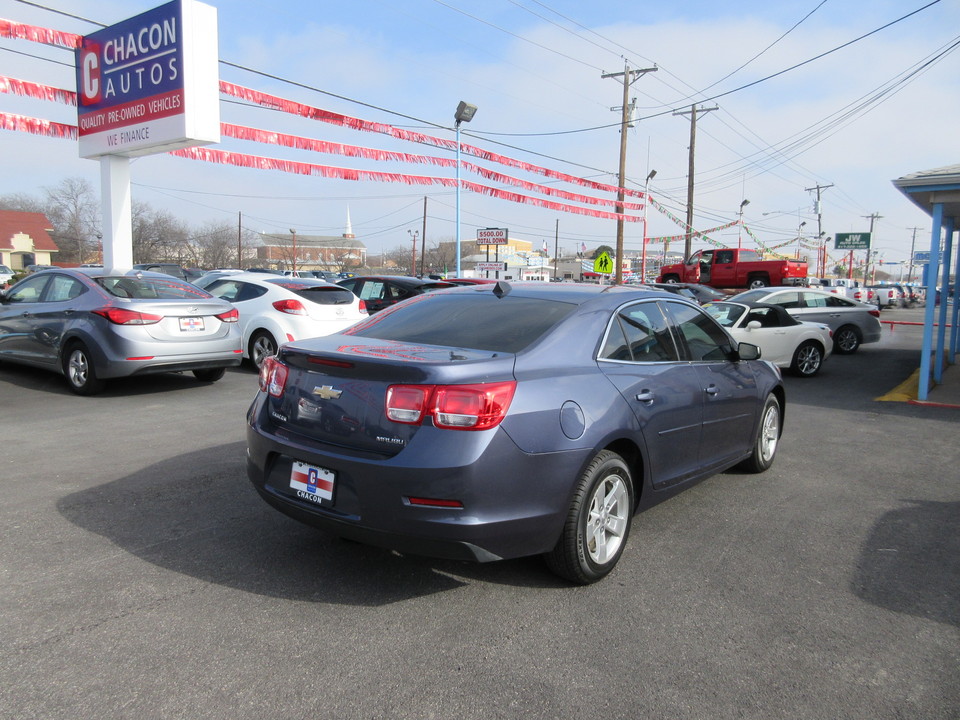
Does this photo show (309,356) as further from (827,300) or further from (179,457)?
(827,300)

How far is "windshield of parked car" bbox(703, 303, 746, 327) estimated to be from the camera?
471 inches

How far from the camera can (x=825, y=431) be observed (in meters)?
7.59

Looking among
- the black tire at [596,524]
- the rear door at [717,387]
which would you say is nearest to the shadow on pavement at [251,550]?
the black tire at [596,524]

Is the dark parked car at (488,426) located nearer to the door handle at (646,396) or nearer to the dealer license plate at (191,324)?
the door handle at (646,396)

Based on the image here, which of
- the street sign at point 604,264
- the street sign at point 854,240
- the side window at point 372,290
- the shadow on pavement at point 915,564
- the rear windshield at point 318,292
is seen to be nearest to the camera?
the shadow on pavement at point 915,564

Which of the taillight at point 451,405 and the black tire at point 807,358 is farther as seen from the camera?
the black tire at point 807,358

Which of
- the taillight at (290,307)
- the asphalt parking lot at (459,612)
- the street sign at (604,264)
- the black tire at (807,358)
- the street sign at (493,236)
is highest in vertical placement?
the street sign at (493,236)

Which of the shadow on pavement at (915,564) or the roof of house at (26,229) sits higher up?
the roof of house at (26,229)

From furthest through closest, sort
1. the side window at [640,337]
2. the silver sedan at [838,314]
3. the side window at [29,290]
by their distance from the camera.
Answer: the silver sedan at [838,314], the side window at [29,290], the side window at [640,337]

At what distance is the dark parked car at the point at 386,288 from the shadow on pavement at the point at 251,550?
29.9ft

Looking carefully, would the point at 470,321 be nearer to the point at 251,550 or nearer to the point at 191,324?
the point at 251,550

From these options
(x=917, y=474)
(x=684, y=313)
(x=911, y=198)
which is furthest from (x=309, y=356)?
(x=911, y=198)

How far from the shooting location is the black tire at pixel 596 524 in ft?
11.4

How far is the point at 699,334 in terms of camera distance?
5.03 m
